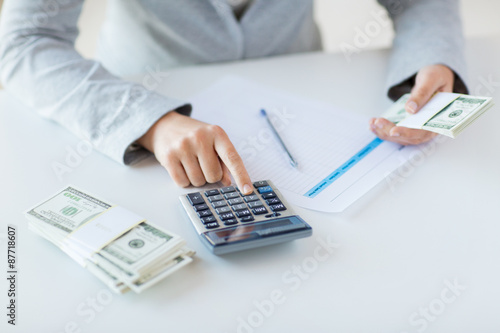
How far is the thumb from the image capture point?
28.6 inches

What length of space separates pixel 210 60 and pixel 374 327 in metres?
0.69

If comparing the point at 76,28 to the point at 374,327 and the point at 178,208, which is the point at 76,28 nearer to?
the point at 178,208

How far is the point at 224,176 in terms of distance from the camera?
25.3 inches

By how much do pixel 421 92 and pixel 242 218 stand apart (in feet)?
1.21

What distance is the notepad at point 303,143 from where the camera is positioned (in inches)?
24.8

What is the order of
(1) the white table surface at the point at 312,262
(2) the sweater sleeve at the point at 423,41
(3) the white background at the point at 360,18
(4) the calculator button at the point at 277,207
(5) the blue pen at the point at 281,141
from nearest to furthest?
(1) the white table surface at the point at 312,262 → (4) the calculator button at the point at 277,207 → (5) the blue pen at the point at 281,141 → (2) the sweater sleeve at the point at 423,41 → (3) the white background at the point at 360,18

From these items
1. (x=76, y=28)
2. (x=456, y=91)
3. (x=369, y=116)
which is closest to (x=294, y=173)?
(x=369, y=116)

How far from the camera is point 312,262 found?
1.71 ft

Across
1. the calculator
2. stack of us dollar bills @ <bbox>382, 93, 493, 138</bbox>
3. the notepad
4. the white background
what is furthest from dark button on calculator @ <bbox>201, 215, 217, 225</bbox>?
the white background

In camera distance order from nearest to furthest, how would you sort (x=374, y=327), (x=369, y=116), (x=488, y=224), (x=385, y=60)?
1. (x=374, y=327)
2. (x=488, y=224)
3. (x=369, y=116)
4. (x=385, y=60)

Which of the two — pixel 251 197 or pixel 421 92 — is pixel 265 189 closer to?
pixel 251 197

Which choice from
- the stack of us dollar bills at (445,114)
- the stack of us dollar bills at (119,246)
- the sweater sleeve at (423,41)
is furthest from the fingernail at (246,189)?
the sweater sleeve at (423,41)

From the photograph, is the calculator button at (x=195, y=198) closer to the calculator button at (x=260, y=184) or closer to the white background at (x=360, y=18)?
the calculator button at (x=260, y=184)

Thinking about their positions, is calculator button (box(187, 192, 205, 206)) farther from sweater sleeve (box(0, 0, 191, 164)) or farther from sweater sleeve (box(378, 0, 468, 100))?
sweater sleeve (box(378, 0, 468, 100))
